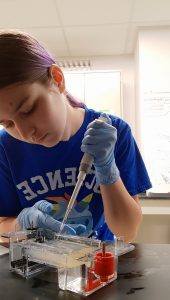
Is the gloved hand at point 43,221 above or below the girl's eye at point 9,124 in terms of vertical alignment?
below

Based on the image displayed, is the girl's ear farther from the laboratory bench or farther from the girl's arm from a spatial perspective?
the laboratory bench

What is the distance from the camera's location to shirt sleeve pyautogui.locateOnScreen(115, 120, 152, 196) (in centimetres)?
88

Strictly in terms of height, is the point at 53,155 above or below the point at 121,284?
above

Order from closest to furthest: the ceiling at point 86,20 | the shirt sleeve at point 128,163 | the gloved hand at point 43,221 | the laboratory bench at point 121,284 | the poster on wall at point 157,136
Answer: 1. the laboratory bench at point 121,284
2. the gloved hand at point 43,221
3. the shirt sleeve at point 128,163
4. the ceiling at point 86,20
5. the poster on wall at point 157,136

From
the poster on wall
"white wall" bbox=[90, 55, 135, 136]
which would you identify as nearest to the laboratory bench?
the poster on wall

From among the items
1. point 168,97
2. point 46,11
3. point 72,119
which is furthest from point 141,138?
point 72,119

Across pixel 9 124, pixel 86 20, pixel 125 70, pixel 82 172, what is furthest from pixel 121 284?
pixel 125 70

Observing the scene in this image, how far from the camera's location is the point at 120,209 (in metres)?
0.78

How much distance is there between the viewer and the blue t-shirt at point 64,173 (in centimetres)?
88

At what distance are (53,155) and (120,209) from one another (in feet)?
0.82

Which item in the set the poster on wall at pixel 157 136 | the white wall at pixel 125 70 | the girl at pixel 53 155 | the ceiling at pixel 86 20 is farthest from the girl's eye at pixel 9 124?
the white wall at pixel 125 70

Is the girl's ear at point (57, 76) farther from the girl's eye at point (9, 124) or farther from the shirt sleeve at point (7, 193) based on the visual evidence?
the shirt sleeve at point (7, 193)

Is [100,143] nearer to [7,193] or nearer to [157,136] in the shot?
[7,193]

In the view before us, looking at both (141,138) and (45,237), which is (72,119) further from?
(141,138)
